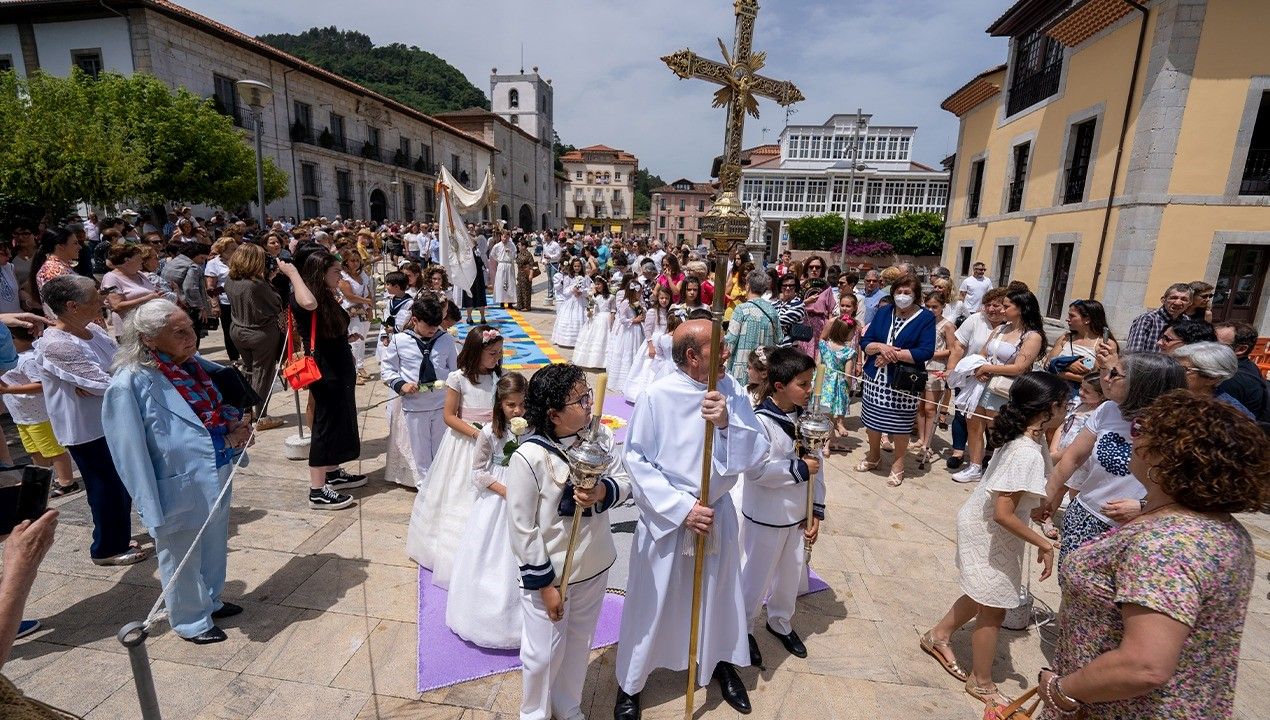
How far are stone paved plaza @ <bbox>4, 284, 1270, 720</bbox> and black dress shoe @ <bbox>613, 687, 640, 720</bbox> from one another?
0.10 m

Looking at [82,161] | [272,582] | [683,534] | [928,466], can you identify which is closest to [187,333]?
[272,582]

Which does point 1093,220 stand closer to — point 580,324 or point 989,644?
point 580,324

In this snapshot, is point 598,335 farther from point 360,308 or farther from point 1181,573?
point 1181,573

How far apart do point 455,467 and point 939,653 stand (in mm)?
3175

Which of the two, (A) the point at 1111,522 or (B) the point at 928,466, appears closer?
(A) the point at 1111,522

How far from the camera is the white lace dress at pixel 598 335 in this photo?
9.74m

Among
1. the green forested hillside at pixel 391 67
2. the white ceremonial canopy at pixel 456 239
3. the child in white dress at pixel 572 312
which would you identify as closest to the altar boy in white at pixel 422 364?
the white ceremonial canopy at pixel 456 239

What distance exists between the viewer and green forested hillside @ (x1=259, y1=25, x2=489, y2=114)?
68.0m

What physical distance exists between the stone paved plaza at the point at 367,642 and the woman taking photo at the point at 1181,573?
1.56 meters

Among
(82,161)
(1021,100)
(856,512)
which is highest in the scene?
(1021,100)

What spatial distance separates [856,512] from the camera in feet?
17.0

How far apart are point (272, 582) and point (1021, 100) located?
20608 mm

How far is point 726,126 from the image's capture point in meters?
3.11

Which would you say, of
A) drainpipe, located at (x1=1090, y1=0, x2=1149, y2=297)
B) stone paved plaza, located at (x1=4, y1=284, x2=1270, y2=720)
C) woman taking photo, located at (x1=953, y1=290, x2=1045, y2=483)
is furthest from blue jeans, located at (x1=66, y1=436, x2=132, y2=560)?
drainpipe, located at (x1=1090, y1=0, x2=1149, y2=297)
